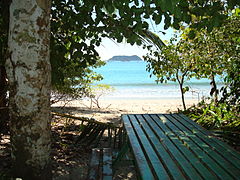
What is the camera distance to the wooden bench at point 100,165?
2658 mm

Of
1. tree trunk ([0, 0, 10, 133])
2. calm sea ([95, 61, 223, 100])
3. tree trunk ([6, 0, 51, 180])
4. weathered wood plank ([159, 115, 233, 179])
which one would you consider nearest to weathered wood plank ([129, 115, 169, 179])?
weathered wood plank ([159, 115, 233, 179])

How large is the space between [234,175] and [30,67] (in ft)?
6.42

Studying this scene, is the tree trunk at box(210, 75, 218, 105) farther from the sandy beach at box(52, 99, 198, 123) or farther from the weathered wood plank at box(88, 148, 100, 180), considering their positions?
the weathered wood plank at box(88, 148, 100, 180)

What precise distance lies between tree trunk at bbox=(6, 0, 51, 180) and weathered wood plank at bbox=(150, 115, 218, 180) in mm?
1267

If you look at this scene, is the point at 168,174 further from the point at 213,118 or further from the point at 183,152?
the point at 213,118

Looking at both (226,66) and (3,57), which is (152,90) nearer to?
(226,66)

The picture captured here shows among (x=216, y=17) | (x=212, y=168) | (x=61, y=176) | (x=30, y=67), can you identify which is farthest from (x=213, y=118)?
(x=30, y=67)

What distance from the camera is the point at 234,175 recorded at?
69.0 inches

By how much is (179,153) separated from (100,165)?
41.6 inches

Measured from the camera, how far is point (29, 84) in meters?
2.55

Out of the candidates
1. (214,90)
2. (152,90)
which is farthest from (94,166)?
(152,90)

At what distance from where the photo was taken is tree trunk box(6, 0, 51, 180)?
249 cm

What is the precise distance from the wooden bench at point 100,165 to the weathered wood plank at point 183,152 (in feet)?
2.19

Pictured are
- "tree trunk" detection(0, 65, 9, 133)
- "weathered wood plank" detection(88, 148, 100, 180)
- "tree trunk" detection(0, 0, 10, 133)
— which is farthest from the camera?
"tree trunk" detection(0, 65, 9, 133)
